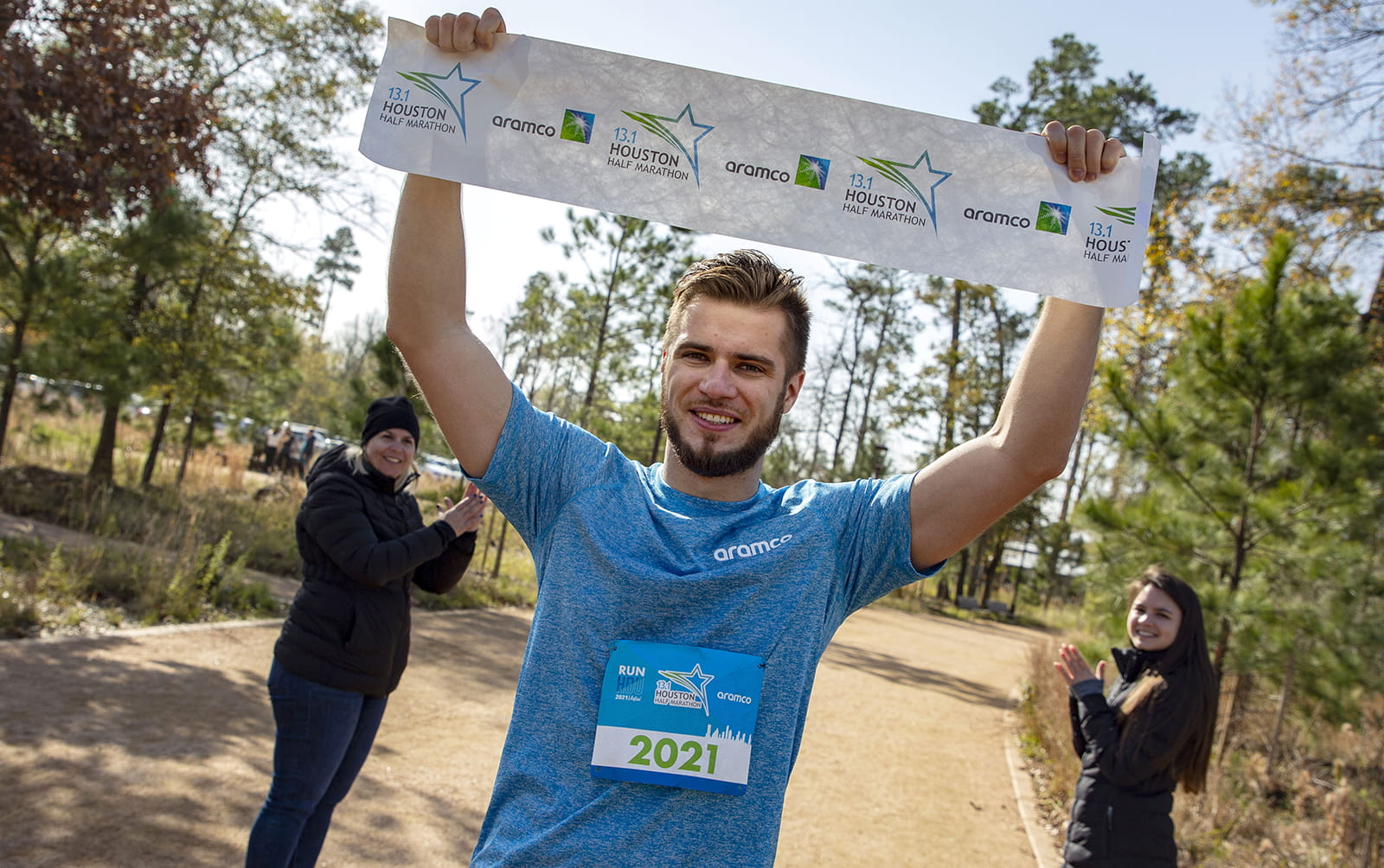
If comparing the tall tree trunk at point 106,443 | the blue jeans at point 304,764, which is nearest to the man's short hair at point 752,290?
the blue jeans at point 304,764

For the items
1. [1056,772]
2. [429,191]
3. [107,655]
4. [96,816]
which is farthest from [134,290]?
[429,191]

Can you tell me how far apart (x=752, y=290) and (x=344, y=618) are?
7.72 feet

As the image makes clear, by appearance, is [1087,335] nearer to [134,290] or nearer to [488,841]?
[488,841]

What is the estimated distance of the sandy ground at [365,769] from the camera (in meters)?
4.50

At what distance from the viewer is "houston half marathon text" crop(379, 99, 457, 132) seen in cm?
199

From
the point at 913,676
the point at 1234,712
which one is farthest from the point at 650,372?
the point at 1234,712

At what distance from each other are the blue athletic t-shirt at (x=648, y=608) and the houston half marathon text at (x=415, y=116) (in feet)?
1.96

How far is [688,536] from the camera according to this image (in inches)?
72.4

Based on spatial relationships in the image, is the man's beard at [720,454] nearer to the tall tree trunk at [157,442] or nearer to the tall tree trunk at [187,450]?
the tall tree trunk at [187,450]

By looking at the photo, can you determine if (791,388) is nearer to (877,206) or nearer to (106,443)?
(877,206)

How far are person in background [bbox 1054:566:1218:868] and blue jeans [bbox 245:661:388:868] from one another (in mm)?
2835

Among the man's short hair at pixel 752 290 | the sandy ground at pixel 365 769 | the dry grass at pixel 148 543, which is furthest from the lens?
the dry grass at pixel 148 543

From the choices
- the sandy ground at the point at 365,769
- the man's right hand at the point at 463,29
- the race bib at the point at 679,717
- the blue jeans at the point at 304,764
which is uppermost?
the man's right hand at the point at 463,29

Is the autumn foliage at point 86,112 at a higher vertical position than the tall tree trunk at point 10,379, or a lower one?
higher
